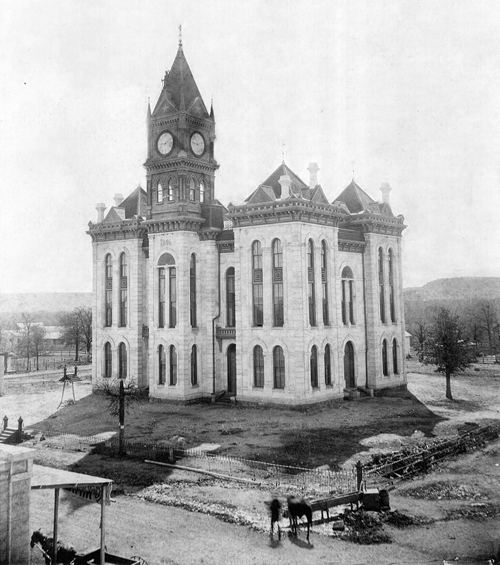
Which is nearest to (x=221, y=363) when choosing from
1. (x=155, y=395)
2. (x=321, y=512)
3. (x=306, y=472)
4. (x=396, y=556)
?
(x=155, y=395)

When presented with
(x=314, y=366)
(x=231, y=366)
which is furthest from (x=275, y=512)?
(x=231, y=366)

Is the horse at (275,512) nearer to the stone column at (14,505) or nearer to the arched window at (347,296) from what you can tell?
the stone column at (14,505)

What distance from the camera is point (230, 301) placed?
43.6m

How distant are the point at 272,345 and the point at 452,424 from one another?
12.7 m

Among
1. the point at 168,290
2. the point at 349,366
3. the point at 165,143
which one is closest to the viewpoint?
the point at 168,290

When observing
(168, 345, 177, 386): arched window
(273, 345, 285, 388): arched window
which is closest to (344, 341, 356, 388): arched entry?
(273, 345, 285, 388): arched window

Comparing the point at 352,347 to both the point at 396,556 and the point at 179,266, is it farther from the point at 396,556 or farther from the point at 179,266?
the point at 396,556

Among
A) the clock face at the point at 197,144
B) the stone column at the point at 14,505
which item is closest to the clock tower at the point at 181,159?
the clock face at the point at 197,144

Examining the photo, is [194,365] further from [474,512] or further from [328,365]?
[474,512]

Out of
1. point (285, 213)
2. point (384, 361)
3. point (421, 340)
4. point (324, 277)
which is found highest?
point (285, 213)

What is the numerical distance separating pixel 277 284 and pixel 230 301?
214 inches

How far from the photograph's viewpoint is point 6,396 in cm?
4900

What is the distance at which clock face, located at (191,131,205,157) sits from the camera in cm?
4525

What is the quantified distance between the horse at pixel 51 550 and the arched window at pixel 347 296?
1215 inches
